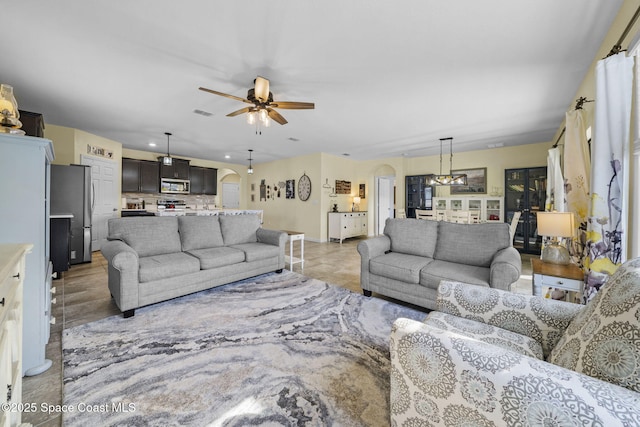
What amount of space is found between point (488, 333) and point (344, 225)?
18.5ft

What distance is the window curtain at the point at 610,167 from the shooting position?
5.26 feet

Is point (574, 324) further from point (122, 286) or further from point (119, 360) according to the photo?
point (122, 286)

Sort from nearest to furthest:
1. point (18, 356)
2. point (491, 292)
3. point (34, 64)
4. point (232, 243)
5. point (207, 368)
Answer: point (18, 356), point (491, 292), point (207, 368), point (34, 64), point (232, 243)

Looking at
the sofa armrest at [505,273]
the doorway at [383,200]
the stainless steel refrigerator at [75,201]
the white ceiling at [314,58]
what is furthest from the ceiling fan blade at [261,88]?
the doorway at [383,200]

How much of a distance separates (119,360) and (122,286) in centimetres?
79

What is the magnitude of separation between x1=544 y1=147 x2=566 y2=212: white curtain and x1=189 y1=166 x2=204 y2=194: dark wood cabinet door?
837cm

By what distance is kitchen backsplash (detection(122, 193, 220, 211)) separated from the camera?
6898 mm

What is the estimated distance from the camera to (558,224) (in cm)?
206

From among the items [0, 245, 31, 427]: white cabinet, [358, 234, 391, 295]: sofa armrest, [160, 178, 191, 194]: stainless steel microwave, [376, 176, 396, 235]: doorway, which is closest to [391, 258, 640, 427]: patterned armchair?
[0, 245, 31, 427]: white cabinet

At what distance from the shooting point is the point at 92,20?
1966 millimetres

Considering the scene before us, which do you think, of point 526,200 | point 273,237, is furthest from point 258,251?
point 526,200

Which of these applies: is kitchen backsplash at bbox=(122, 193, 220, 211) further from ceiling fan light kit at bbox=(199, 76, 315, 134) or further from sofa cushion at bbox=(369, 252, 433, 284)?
sofa cushion at bbox=(369, 252, 433, 284)

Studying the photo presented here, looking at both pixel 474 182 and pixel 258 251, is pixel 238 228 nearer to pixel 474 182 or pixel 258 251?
pixel 258 251

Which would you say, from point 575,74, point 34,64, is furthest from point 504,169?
point 34,64
